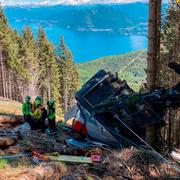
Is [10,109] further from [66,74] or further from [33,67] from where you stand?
[66,74]

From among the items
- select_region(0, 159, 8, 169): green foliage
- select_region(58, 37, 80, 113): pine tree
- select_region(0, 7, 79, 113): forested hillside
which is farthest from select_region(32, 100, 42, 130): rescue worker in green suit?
select_region(58, 37, 80, 113): pine tree

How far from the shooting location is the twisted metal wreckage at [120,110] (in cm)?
1182

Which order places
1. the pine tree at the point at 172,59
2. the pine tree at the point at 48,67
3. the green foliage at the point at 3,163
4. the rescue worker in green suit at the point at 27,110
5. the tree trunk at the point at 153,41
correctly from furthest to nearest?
the pine tree at the point at 48,67 < the pine tree at the point at 172,59 < the rescue worker in green suit at the point at 27,110 < the tree trunk at the point at 153,41 < the green foliage at the point at 3,163

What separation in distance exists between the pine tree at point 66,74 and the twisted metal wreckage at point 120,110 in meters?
64.7

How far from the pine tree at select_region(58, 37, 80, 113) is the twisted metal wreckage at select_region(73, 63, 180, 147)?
64.7 metres

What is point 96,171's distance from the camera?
29.9ft

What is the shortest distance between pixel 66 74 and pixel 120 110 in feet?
232

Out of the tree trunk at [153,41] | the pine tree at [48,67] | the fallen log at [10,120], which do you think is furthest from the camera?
the pine tree at [48,67]

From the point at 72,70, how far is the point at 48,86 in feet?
22.8

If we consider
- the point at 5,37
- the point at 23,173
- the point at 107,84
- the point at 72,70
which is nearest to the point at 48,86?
the point at 72,70

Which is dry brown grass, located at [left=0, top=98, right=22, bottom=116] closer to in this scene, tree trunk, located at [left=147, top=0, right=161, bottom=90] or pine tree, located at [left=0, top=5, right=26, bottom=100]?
tree trunk, located at [left=147, top=0, right=161, bottom=90]

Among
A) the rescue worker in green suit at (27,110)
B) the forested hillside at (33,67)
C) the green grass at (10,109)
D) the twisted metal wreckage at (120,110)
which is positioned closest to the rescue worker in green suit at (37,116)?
the rescue worker in green suit at (27,110)

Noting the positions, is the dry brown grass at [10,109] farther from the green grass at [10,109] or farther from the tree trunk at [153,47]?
the tree trunk at [153,47]

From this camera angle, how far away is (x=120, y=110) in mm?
12031
